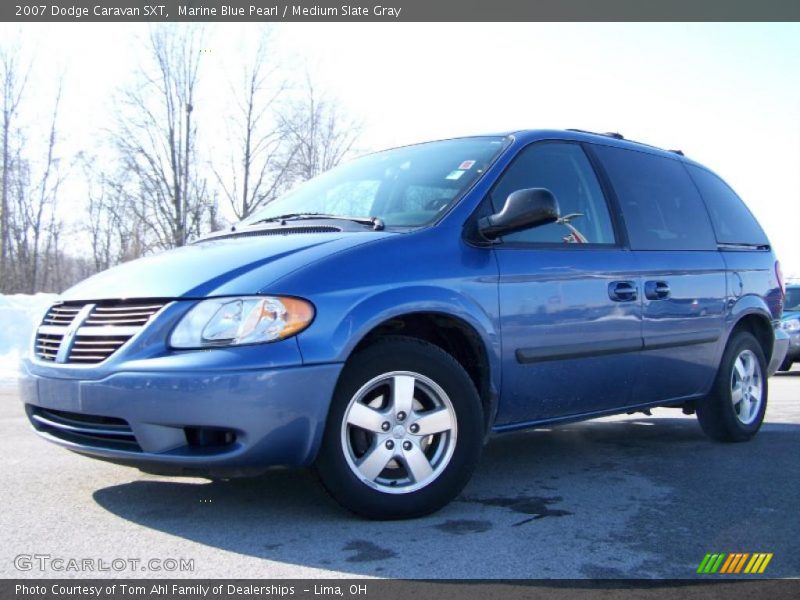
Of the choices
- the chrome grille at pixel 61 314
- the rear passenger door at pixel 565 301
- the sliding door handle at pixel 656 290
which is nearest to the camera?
the chrome grille at pixel 61 314

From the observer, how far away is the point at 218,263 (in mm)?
3311

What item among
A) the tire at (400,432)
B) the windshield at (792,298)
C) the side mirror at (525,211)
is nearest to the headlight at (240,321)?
the tire at (400,432)

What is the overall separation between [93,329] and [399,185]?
1732mm

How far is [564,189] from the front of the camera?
4375 mm

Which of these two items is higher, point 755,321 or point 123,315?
point 123,315

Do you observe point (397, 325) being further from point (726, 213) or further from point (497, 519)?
point (726, 213)

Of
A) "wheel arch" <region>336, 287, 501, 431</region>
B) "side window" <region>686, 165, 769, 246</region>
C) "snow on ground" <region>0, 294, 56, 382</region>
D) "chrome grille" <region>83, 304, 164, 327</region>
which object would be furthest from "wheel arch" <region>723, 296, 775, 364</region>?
"snow on ground" <region>0, 294, 56, 382</region>

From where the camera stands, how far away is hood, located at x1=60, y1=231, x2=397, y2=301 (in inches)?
122

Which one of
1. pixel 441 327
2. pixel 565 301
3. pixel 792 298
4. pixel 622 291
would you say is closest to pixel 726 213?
pixel 622 291

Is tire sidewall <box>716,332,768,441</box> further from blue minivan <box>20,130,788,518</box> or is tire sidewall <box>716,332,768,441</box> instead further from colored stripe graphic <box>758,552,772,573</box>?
colored stripe graphic <box>758,552,772,573</box>

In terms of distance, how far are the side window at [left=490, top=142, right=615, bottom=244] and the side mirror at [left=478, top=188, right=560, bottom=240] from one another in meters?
0.23

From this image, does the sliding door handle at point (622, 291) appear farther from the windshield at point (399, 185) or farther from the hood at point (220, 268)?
the hood at point (220, 268)

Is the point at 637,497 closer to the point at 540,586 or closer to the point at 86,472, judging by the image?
the point at 540,586

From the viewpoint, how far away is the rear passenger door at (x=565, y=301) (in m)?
3.77
